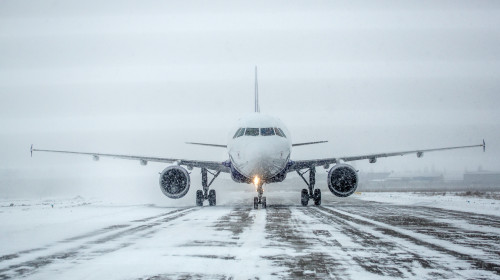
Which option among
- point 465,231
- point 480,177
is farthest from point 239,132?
point 480,177

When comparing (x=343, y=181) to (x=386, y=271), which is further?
(x=343, y=181)

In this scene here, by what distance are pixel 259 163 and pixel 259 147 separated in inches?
27.3

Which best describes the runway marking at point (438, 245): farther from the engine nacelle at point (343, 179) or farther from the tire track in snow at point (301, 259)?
the engine nacelle at point (343, 179)

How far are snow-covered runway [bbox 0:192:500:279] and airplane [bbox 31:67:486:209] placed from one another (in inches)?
260

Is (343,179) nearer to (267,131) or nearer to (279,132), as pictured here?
(279,132)

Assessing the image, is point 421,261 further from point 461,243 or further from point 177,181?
point 177,181

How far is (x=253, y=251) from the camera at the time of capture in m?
8.71

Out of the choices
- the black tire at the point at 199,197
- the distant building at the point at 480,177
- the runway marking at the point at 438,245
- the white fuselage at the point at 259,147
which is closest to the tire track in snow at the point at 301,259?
the runway marking at the point at 438,245

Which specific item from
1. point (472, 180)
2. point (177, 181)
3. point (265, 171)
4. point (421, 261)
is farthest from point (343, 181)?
point (472, 180)

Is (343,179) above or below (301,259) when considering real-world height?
above

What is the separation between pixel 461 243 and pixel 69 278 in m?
7.68

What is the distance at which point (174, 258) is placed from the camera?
8.02 meters

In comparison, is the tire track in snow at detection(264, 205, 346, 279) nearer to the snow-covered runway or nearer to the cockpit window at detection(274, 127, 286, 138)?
the snow-covered runway

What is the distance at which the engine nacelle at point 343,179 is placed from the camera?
75.4 feet
